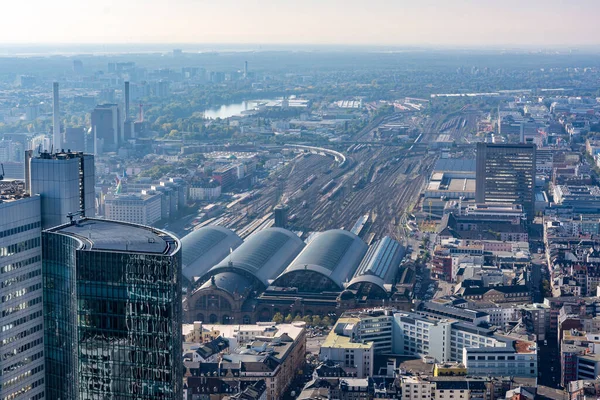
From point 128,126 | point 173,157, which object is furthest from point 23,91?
point 173,157

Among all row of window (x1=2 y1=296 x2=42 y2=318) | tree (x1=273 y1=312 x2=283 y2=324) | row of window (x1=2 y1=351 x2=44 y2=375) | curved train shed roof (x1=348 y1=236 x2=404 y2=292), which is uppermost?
row of window (x1=2 y1=296 x2=42 y2=318)

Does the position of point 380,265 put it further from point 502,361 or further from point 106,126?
point 106,126

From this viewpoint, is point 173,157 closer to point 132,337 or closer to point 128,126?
point 128,126

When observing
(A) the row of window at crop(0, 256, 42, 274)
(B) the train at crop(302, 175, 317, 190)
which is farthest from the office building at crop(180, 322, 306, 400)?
(B) the train at crop(302, 175, 317, 190)

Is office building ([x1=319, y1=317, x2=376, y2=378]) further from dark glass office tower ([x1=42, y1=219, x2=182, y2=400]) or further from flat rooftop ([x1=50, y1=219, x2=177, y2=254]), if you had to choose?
dark glass office tower ([x1=42, y1=219, x2=182, y2=400])

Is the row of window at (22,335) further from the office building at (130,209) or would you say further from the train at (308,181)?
the train at (308,181)

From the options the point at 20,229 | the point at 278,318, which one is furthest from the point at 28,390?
the point at 278,318

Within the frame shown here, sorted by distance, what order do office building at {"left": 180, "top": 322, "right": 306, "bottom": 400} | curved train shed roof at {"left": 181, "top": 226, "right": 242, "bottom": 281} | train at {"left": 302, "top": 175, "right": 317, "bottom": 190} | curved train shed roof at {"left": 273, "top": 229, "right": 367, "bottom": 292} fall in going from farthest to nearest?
train at {"left": 302, "top": 175, "right": 317, "bottom": 190} < curved train shed roof at {"left": 181, "top": 226, "right": 242, "bottom": 281} < curved train shed roof at {"left": 273, "top": 229, "right": 367, "bottom": 292} < office building at {"left": 180, "top": 322, "right": 306, "bottom": 400}
